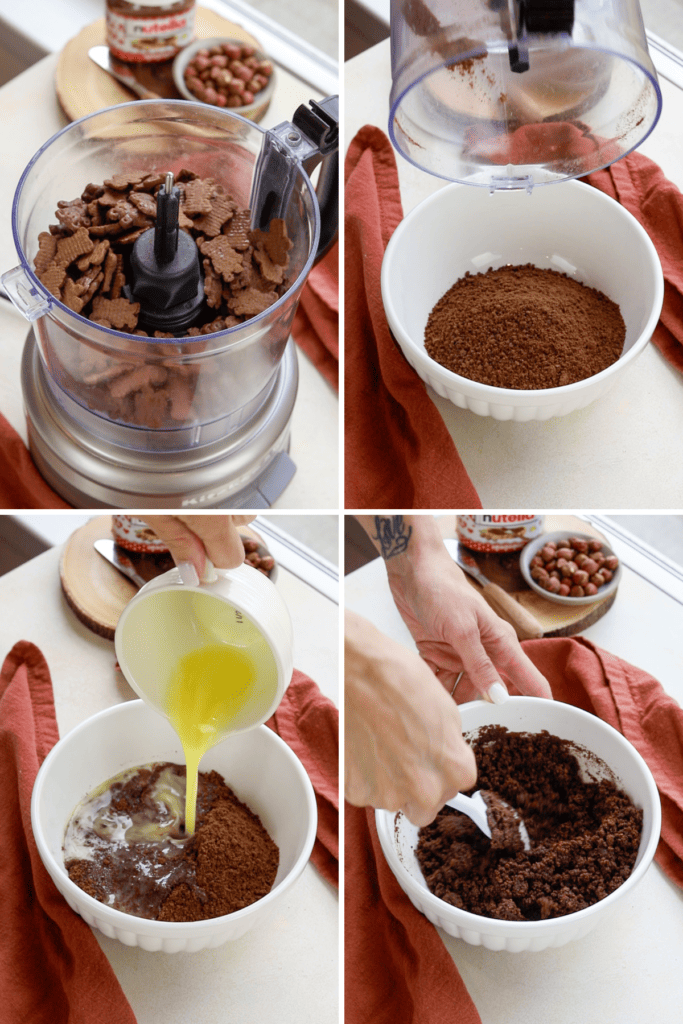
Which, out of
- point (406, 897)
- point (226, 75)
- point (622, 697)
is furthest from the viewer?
point (226, 75)

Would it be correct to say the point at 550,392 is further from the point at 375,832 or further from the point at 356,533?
the point at 375,832

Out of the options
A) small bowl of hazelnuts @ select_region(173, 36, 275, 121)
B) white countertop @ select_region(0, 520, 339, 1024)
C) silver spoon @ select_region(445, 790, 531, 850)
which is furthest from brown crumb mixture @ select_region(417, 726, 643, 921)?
small bowl of hazelnuts @ select_region(173, 36, 275, 121)

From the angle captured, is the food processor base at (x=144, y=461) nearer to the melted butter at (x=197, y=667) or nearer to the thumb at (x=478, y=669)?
the melted butter at (x=197, y=667)

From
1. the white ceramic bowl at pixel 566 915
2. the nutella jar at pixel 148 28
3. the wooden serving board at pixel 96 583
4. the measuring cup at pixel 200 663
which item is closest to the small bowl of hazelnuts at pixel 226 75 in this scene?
the nutella jar at pixel 148 28

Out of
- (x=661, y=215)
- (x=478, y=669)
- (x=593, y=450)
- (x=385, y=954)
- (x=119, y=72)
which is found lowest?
(x=385, y=954)

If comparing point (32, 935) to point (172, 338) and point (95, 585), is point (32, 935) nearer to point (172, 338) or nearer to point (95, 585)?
point (95, 585)

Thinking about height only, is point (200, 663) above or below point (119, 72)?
below

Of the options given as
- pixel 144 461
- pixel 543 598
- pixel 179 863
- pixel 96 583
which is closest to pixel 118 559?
pixel 96 583

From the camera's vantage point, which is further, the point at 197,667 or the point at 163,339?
the point at 197,667
